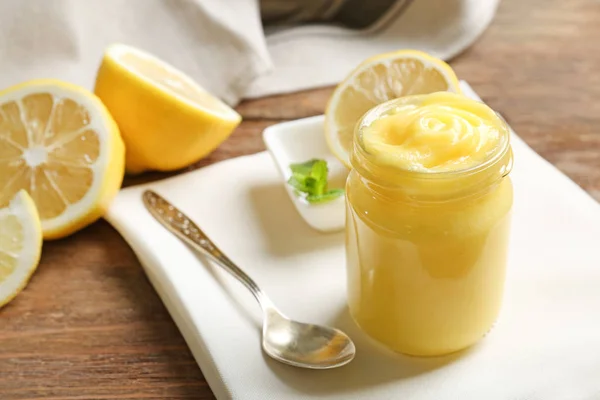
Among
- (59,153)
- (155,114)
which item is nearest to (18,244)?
(59,153)

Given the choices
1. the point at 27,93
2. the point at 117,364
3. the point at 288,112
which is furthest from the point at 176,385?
the point at 288,112

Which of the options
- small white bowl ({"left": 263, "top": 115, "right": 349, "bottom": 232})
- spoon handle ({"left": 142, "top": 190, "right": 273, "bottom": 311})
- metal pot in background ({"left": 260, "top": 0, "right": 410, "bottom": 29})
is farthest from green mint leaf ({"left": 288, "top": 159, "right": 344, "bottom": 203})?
metal pot in background ({"left": 260, "top": 0, "right": 410, "bottom": 29})

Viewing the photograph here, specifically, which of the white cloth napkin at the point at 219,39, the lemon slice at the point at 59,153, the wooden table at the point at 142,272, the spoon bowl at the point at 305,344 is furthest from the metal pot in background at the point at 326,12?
the spoon bowl at the point at 305,344

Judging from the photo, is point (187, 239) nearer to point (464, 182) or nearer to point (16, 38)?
point (464, 182)

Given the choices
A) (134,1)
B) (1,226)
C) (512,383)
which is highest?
(134,1)

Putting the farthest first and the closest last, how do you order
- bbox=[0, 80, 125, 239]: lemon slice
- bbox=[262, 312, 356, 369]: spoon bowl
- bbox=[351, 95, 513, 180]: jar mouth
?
bbox=[0, 80, 125, 239]: lemon slice < bbox=[262, 312, 356, 369]: spoon bowl < bbox=[351, 95, 513, 180]: jar mouth

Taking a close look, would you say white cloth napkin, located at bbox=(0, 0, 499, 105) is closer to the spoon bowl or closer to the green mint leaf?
the green mint leaf
